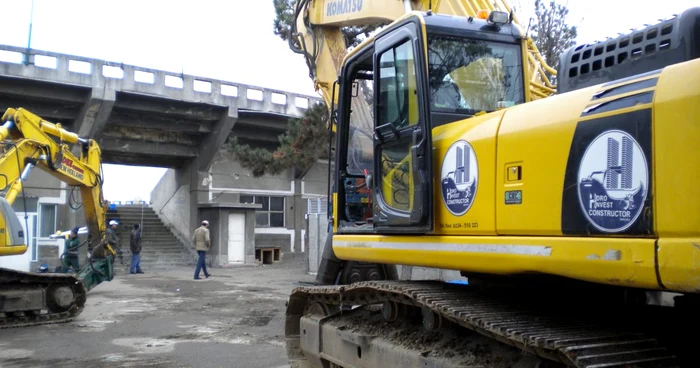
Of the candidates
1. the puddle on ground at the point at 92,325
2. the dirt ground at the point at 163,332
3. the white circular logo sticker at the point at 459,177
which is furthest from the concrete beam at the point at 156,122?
the white circular logo sticker at the point at 459,177

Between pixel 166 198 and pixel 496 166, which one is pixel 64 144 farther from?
pixel 166 198

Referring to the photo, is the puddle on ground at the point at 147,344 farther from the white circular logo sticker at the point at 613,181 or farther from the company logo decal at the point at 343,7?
the white circular logo sticker at the point at 613,181

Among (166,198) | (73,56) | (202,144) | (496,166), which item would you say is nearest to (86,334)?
(496,166)

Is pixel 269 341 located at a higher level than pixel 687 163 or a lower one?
lower

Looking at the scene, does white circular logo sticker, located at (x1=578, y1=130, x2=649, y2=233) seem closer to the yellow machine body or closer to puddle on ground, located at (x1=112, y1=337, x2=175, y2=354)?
the yellow machine body

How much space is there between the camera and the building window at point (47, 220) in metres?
22.6

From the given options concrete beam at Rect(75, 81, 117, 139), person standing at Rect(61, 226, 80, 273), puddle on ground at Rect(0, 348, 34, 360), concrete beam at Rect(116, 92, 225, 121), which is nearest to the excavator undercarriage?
puddle on ground at Rect(0, 348, 34, 360)

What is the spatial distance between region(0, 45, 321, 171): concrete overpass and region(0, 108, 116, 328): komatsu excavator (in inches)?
401

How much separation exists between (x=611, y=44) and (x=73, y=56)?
2111 centimetres

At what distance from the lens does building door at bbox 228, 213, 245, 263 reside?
24625mm

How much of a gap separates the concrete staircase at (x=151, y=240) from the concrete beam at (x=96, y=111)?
15.3 ft

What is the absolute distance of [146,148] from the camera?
25.0 m

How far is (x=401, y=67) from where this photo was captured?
4.68m

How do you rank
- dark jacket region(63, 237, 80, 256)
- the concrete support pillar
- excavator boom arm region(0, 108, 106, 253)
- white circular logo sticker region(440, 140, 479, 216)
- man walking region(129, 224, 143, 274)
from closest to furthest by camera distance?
white circular logo sticker region(440, 140, 479, 216) < excavator boom arm region(0, 108, 106, 253) < dark jacket region(63, 237, 80, 256) < man walking region(129, 224, 143, 274) < the concrete support pillar
